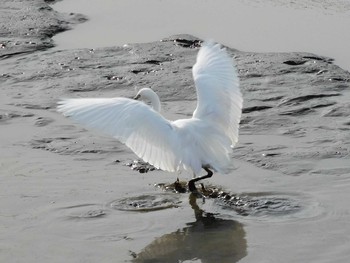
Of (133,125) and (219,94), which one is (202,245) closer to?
(133,125)

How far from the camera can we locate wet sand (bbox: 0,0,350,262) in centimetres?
615

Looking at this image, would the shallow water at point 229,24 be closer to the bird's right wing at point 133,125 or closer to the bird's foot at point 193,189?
the bird's foot at point 193,189

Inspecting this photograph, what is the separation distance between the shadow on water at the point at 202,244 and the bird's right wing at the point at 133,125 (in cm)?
53

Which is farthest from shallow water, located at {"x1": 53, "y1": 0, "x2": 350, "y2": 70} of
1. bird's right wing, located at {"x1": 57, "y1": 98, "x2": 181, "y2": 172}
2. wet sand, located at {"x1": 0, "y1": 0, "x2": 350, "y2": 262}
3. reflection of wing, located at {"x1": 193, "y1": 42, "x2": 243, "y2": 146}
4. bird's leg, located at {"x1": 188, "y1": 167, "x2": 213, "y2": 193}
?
bird's right wing, located at {"x1": 57, "y1": 98, "x2": 181, "y2": 172}

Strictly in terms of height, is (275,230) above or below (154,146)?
below

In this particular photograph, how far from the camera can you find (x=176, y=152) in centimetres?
662

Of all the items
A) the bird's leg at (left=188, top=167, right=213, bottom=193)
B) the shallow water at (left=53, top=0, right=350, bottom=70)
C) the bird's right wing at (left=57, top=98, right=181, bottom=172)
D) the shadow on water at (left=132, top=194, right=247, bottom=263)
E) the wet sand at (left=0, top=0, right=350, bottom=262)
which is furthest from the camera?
the shallow water at (left=53, top=0, right=350, bottom=70)

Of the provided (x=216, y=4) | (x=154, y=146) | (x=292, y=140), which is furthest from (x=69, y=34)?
(x=154, y=146)

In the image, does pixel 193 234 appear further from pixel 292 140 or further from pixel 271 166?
pixel 292 140

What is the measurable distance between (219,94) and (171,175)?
0.83 meters

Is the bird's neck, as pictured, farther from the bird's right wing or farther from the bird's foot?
the bird's right wing

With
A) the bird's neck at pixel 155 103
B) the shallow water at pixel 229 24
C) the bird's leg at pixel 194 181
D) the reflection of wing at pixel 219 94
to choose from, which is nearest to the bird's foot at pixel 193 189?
the bird's leg at pixel 194 181

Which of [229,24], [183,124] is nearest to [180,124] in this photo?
[183,124]

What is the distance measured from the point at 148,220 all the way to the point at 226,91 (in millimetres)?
1356
